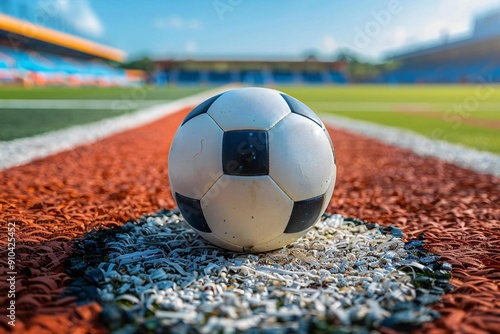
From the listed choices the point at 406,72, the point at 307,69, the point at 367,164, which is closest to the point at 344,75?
the point at 307,69

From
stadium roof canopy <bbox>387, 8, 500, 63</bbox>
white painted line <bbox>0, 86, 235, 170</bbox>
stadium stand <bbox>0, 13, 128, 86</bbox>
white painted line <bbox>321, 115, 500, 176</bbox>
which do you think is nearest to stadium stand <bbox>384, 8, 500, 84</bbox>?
stadium roof canopy <bbox>387, 8, 500, 63</bbox>

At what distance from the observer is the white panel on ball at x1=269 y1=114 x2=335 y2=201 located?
115 inches

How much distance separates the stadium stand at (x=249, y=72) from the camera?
94688 mm

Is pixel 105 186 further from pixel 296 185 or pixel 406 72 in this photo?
pixel 406 72

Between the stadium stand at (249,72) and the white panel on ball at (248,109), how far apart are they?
91.9 metres

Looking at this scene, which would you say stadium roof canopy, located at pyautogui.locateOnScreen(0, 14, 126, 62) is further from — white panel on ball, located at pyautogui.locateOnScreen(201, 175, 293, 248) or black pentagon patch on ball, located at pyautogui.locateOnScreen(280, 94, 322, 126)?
white panel on ball, located at pyautogui.locateOnScreen(201, 175, 293, 248)

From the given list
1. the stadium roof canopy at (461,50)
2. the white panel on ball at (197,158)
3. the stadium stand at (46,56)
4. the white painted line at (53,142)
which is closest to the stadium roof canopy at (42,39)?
the stadium stand at (46,56)

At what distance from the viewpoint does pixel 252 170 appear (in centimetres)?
288

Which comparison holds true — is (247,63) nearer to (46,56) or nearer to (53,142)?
(46,56)

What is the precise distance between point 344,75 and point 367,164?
9719 centimetres

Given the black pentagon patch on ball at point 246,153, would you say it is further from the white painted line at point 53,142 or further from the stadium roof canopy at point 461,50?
the stadium roof canopy at point 461,50

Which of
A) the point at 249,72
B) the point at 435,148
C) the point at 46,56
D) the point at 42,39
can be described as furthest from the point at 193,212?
the point at 249,72

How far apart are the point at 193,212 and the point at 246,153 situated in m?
0.65

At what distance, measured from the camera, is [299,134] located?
305 centimetres
